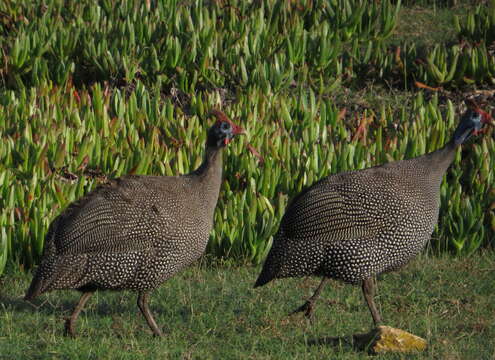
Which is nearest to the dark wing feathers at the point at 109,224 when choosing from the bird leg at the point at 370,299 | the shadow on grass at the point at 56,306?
the shadow on grass at the point at 56,306

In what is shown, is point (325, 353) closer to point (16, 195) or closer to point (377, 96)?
point (16, 195)

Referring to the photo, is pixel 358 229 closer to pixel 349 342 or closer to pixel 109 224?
pixel 349 342

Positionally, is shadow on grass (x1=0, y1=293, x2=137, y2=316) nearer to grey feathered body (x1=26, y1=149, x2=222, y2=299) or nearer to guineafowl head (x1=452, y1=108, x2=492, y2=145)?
grey feathered body (x1=26, y1=149, x2=222, y2=299)

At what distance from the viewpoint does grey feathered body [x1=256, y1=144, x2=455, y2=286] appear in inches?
214

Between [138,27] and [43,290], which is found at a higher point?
[138,27]

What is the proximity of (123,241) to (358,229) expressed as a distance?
135 centimetres

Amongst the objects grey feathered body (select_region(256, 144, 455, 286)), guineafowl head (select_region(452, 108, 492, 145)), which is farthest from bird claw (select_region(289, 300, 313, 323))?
guineafowl head (select_region(452, 108, 492, 145))

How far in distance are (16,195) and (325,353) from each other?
2.57m

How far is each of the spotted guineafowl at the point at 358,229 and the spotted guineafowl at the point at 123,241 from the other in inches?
21.1

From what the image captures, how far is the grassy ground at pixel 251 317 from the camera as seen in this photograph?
16.4 feet

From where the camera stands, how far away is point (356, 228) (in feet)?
17.9

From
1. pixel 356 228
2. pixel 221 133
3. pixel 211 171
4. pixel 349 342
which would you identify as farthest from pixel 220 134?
pixel 349 342

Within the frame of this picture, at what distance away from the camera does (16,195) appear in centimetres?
640

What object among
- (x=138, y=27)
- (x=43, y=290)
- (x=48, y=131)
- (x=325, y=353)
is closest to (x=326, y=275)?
(x=325, y=353)
